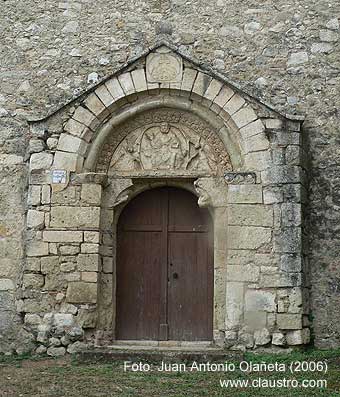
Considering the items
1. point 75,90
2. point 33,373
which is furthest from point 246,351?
point 75,90

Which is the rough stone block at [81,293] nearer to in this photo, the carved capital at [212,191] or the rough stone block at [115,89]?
the carved capital at [212,191]

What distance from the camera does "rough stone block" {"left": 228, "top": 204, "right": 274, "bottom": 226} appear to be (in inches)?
279

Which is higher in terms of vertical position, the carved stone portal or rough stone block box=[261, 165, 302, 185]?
the carved stone portal

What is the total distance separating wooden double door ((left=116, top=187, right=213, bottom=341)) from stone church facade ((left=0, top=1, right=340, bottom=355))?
0.09 ft

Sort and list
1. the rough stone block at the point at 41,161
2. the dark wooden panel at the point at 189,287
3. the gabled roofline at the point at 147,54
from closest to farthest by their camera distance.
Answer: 1. the gabled roofline at the point at 147,54
2. the rough stone block at the point at 41,161
3. the dark wooden panel at the point at 189,287

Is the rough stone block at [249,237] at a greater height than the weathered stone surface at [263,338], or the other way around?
the rough stone block at [249,237]

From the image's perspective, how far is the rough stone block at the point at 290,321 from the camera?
687cm

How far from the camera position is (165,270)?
773 centimetres

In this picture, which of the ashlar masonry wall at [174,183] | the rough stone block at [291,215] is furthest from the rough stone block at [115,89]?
the rough stone block at [291,215]

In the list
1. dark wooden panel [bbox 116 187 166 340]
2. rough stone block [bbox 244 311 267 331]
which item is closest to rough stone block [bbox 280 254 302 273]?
rough stone block [bbox 244 311 267 331]

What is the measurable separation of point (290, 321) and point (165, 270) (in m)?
1.62

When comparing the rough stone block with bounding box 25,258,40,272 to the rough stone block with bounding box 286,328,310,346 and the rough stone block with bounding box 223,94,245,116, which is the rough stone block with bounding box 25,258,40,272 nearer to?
the rough stone block with bounding box 223,94,245,116

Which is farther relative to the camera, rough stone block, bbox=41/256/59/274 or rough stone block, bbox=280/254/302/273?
rough stone block, bbox=41/256/59/274

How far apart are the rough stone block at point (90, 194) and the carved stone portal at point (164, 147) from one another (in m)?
0.34
